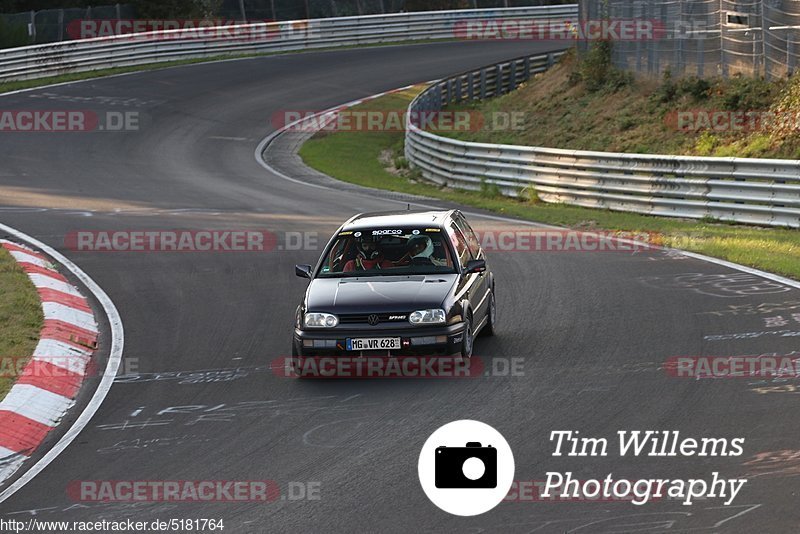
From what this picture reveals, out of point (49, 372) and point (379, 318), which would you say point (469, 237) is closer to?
point (379, 318)

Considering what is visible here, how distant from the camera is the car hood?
35.4ft

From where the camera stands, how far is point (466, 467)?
25.5ft

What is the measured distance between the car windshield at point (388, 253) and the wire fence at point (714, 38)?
1669 cm

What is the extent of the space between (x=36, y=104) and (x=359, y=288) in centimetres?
2715

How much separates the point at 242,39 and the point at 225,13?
145 inches

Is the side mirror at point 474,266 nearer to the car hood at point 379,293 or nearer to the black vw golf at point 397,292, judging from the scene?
the black vw golf at point 397,292

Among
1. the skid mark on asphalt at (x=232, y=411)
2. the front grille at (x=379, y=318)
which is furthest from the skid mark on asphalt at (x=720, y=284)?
the skid mark on asphalt at (x=232, y=411)

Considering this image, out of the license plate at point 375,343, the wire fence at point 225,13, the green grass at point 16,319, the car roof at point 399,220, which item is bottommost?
the green grass at point 16,319

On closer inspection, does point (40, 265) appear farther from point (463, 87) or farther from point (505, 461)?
point (463, 87)

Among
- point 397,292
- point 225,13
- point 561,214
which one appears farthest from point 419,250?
point 225,13

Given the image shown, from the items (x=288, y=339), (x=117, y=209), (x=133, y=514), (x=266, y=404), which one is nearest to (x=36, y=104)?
(x=117, y=209)

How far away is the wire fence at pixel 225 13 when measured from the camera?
147 feet

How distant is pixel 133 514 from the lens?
7387 millimetres

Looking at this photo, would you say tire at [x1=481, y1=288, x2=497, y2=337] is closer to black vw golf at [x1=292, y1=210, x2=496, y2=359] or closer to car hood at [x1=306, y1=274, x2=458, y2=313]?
black vw golf at [x1=292, y1=210, x2=496, y2=359]
